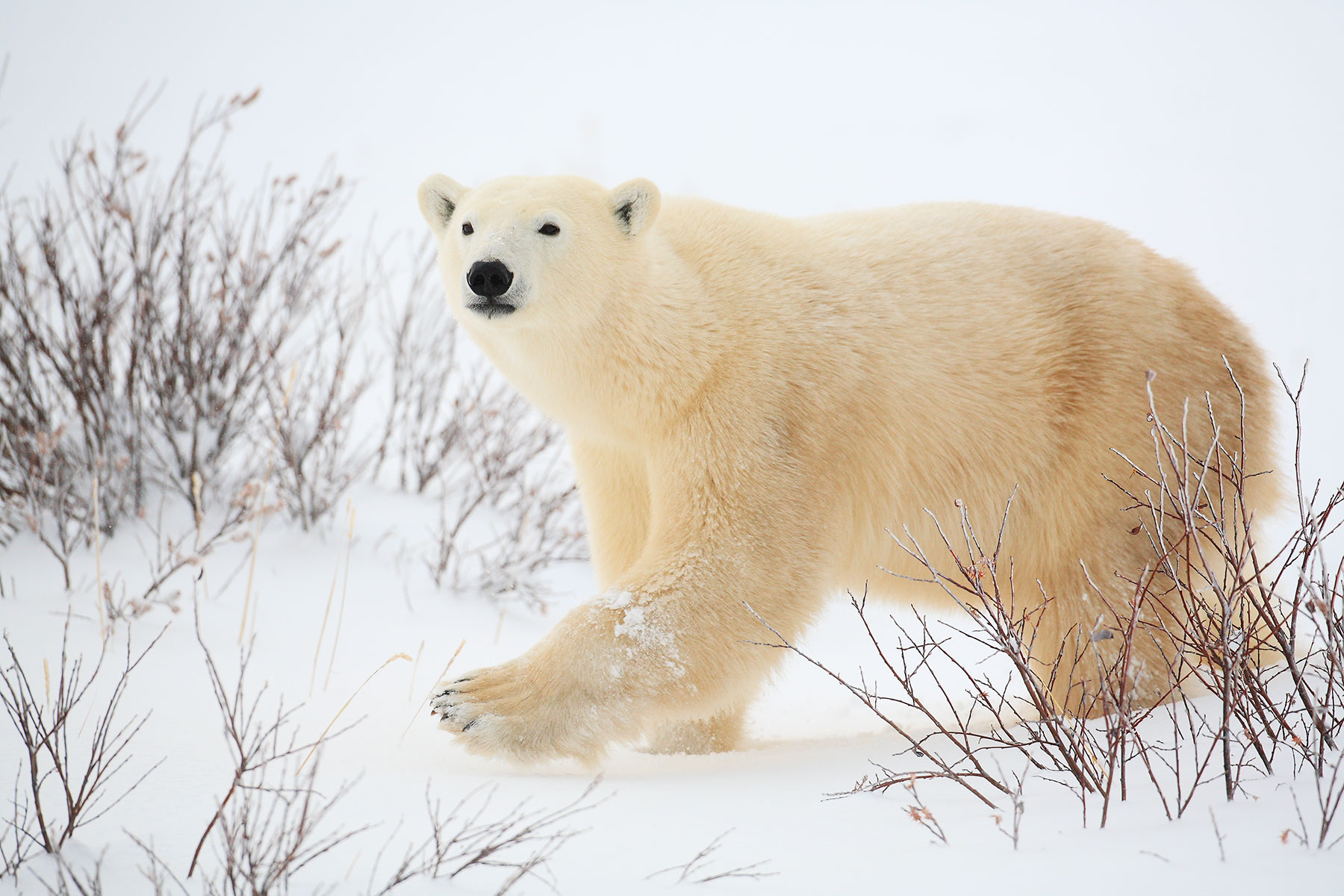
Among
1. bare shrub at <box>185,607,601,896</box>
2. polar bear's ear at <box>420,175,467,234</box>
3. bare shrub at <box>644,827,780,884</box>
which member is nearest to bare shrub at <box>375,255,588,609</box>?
polar bear's ear at <box>420,175,467,234</box>

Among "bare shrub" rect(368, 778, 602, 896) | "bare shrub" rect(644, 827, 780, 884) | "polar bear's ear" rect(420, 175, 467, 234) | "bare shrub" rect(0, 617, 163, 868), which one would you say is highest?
"polar bear's ear" rect(420, 175, 467, 234)

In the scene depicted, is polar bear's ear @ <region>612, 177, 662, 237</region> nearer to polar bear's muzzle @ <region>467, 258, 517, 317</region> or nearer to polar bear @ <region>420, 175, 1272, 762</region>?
polar bear @ <region>420, 175, 1272, 762</region>

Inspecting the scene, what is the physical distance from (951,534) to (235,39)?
1711 cm

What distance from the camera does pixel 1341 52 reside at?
1194cm

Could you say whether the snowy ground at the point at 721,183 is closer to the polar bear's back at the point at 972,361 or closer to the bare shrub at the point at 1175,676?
the bare shrub at the point at 1175,676

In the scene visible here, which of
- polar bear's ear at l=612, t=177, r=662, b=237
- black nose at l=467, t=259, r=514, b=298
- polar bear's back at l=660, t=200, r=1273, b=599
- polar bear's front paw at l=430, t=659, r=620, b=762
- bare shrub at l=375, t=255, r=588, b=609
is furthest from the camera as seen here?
bare shrub at l=375, t=255, r=588, b=609

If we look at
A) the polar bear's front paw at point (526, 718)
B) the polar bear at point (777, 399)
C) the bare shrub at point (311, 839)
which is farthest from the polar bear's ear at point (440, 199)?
the bare shrub at point (311, 839)

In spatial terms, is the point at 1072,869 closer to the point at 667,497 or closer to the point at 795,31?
the point at 667,497

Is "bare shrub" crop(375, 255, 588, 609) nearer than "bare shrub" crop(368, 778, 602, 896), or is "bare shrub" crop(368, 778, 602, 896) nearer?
"bare shrub" crop(368, 778, 602, 896)

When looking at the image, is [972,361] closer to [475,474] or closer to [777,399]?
[777,399]

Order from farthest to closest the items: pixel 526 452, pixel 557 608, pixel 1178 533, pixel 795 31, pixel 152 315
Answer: pixel 795 31, pixel 526 452, pixel 557 608, pixel 152 315, pixel 1178 533

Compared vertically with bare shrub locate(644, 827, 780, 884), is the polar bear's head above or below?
above

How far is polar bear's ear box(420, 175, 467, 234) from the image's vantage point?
3.00 meters

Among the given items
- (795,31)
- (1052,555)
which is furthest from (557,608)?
(795,31)
